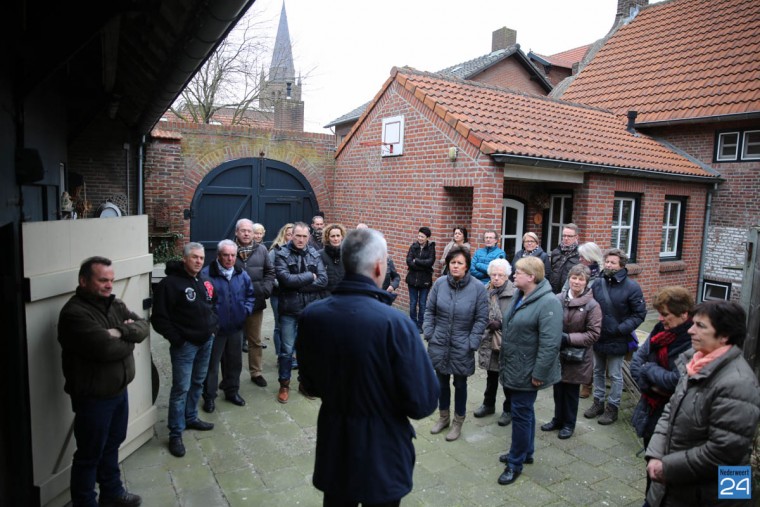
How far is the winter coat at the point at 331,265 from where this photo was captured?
5.97m

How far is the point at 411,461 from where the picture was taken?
7.95 ft

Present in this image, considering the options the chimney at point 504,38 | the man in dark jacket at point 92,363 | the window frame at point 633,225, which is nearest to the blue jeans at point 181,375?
the man in dark jacket at point 92,363

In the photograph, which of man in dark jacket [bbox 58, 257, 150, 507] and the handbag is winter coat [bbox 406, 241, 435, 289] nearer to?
the handbag

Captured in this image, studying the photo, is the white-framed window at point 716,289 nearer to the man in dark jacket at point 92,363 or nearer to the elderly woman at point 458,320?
the elderly woman at point 458,320

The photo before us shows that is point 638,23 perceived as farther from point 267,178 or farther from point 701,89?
point 267,178

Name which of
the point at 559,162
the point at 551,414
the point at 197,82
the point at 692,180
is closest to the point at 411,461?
the point at 551,414

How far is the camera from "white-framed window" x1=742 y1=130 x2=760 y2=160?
10711mm

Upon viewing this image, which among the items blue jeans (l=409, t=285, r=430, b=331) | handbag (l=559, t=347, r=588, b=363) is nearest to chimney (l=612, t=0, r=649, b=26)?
blue jeans (l=409, t=285, r=430, b=331)

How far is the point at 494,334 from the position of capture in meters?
5.11

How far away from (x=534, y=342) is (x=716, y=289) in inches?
385

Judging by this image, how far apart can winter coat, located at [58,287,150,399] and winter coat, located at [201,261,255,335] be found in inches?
59.5

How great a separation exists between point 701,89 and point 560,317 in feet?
34.5

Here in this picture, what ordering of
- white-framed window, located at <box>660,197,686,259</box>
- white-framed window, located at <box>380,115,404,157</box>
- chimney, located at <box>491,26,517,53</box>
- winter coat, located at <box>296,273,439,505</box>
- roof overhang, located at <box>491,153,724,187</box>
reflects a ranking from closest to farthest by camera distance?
winter coat, located at <box>296,273,439,505</box> → roof overhang, located at <box>491,153,724,187</box> → white-framed window, located at <box>380,115,404,157</box> → white-framed window, located at <box>660,197,686,259</box> → chimney, located at <box>491,26,517,53</box>

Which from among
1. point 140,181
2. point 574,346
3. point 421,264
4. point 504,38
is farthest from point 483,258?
point 504,38
